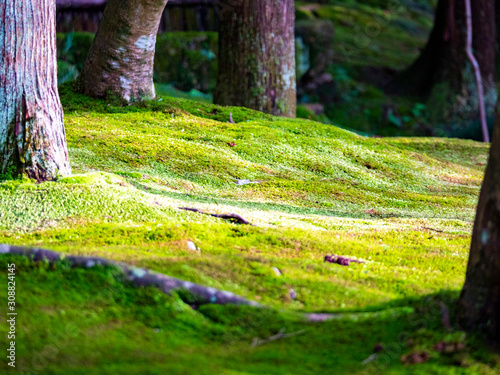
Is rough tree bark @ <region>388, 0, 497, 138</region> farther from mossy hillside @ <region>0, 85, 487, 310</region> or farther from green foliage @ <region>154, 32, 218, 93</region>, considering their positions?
green foliage @ <region>154, 32, 218, 93</region>

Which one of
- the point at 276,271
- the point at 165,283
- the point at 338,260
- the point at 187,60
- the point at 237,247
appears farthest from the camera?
the point at 187,60

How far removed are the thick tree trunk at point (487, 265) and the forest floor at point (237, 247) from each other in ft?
0.39

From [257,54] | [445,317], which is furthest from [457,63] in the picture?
[445,317]

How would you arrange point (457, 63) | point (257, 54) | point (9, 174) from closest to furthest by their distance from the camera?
1. point (9, 174)
2. point (257, 54)
3. point (457, 63)

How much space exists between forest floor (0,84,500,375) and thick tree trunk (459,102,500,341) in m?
0.12

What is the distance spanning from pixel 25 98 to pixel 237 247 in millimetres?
2378

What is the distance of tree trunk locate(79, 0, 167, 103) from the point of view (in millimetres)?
7598

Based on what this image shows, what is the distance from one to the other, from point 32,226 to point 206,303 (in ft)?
6.66

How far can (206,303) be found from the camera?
273cm

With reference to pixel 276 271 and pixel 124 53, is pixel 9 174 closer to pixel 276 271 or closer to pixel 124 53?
pixel 276 271

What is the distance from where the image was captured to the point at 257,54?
9672 mm

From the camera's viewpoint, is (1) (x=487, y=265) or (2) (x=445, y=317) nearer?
(1) (x=487, y=265)

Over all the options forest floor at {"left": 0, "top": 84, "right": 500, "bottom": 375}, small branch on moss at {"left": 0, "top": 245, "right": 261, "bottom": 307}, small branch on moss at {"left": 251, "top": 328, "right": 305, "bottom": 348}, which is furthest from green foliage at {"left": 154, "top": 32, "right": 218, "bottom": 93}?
small branch on moss at {"left": 251, "top": 328, "right": 305, "bottom": 348}

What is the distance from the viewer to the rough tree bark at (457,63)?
14.6 meters
